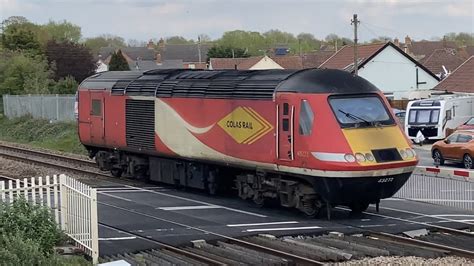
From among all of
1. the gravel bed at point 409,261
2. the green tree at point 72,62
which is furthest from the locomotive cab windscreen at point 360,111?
the green tree at point 72,62

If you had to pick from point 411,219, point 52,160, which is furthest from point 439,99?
point 411,219

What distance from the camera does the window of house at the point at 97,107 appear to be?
24688 mm

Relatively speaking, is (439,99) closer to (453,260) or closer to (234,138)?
(234,138)

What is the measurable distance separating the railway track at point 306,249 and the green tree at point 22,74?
48.8m

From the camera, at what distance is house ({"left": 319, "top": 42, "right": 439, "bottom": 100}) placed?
66562mm

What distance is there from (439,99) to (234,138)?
2722cm

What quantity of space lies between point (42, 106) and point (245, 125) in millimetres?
35721

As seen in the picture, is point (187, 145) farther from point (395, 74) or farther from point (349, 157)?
point (395, 74)

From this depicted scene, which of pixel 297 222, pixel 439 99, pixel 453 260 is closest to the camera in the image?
A: pixel 453 260

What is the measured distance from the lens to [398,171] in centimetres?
1616

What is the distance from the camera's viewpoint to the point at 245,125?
58.7ft

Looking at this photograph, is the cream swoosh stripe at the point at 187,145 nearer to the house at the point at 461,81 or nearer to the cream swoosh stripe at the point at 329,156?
the cream swoosh stripe at the point at 329,156

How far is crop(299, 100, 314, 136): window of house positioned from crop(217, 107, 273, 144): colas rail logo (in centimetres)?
94

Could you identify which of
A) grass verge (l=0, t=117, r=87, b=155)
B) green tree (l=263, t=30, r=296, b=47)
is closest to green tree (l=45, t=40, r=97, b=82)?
grass verge (l=0, t=117, r=87, b=155)
